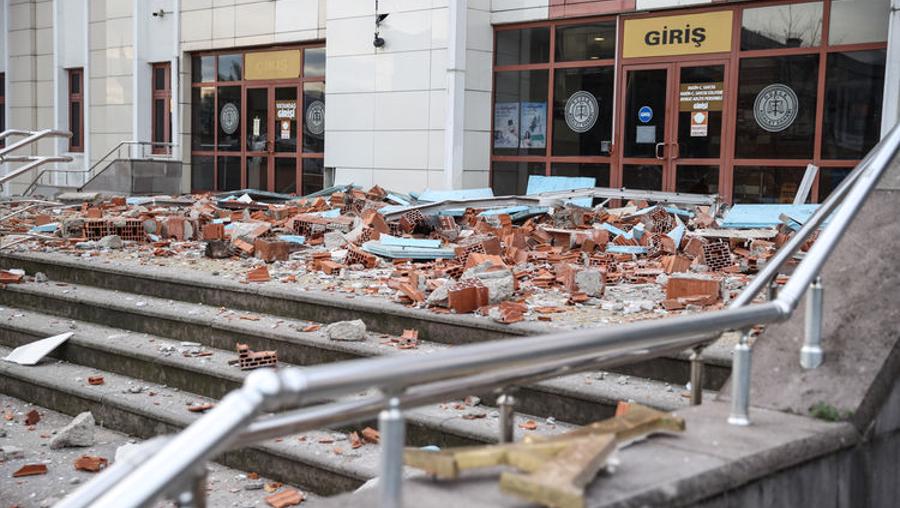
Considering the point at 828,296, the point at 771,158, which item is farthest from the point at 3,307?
the point at 771,158

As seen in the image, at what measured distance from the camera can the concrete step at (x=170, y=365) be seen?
5.11 metres

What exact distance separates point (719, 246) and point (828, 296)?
4.40 m

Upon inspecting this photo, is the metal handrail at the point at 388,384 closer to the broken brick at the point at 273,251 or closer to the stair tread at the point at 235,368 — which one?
the stair tread at the point at 235,368

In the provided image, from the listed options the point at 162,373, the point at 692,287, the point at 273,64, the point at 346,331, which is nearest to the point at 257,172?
the point at 273,64

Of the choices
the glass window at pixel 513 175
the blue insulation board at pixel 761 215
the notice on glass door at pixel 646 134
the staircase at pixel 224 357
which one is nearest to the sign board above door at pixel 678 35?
the notice on glass door at pixel 646 134

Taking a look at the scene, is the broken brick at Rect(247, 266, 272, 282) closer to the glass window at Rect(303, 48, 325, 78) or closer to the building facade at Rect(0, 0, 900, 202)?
the building facade at Rect(0, 0, 900, 202)

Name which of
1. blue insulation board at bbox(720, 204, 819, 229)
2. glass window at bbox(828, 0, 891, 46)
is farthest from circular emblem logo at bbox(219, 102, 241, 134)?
glass window at bbox(828, 0, 891, 46)

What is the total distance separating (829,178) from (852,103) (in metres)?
1.05

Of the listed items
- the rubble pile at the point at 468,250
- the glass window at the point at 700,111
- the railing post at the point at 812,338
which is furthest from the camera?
the glass window at the point at 700,111

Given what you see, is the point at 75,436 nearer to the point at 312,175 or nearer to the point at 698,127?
the point at 698,127

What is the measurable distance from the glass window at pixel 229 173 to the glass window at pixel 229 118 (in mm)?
246

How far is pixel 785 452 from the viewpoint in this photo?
3219 mm

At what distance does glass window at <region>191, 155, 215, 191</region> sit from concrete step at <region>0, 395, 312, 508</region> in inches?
588

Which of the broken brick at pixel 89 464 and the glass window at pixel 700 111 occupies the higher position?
the glass window at pixel 700 111
